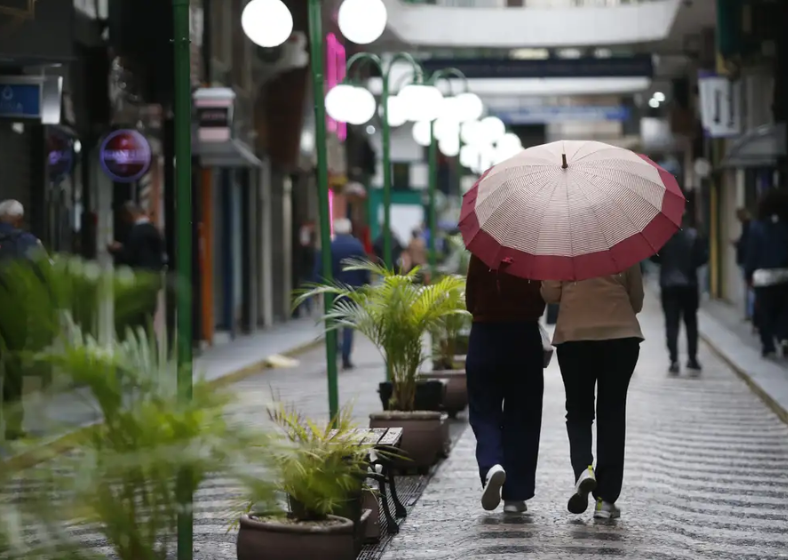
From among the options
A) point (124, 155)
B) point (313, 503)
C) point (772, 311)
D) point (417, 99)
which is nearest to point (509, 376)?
point (313, 503)

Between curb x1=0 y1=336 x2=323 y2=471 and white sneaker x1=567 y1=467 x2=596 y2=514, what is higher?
curb x1=0 y1=336 x2=323 y2=471

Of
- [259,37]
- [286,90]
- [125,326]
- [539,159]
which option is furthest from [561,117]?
[125,326]

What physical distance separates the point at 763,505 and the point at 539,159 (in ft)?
8.88

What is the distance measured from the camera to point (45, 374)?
5.06 m

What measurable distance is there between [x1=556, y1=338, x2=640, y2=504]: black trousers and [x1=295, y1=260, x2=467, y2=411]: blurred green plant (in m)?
2.28

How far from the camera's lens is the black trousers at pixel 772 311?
19.5 m

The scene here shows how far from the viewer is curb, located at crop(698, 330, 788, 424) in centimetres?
1453

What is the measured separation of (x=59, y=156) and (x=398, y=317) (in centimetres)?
828

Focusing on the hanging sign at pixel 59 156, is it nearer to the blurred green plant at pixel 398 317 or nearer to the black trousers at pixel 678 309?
the black trousers at pixel 678 309

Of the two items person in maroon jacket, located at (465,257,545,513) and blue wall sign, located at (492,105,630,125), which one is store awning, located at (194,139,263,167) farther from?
blue wall sign, located at (492,105,630,125)

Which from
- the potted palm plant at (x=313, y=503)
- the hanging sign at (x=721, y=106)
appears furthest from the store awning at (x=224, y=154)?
the potted palm plant at (x=313, y=503)

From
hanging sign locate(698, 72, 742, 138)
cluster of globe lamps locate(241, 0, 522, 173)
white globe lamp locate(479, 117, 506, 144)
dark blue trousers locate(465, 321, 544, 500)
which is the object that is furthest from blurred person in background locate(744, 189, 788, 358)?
hanging sign locate(698, 72, 742, 138)

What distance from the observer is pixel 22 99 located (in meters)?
15.2

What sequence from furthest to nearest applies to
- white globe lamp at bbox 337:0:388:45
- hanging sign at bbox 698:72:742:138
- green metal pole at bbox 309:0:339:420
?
hanging sign at bbox 698:72:742:138 < white globe lamp at bbox 337:0:388:45 < green metal pole at bbox 309:0:339:420
